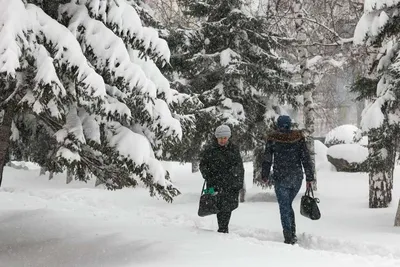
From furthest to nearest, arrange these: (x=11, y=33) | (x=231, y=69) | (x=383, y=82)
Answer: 1. (x=231, y=69)
2. (x=383, y=82)
3. (x=11, y=33)

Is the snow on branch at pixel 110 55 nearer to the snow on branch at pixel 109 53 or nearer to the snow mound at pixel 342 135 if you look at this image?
the snow on branch at pixel 109 53

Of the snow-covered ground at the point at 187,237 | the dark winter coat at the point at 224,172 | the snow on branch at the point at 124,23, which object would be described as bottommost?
the snow-covered ground at the point at 187,237

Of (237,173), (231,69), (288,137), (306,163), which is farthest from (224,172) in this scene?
(231,69)

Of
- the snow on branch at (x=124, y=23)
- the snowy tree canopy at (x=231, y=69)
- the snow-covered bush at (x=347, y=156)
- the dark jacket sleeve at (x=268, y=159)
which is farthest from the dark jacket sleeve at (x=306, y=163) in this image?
the snow-covered bush at (x=347, y=156)

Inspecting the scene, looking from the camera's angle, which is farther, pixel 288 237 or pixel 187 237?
pixel 288 237

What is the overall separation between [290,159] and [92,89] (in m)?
3.07

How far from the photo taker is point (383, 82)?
8.52 m

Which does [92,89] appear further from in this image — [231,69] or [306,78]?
[306,78]

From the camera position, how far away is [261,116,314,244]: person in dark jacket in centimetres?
677

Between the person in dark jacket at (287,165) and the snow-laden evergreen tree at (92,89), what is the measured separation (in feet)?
4.94

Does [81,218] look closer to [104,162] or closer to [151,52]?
[104,162]

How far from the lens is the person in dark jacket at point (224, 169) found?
7.04 m

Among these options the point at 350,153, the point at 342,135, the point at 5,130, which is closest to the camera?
the point at 5,130

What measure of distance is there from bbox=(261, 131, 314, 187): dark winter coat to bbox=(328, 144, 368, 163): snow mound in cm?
1301
